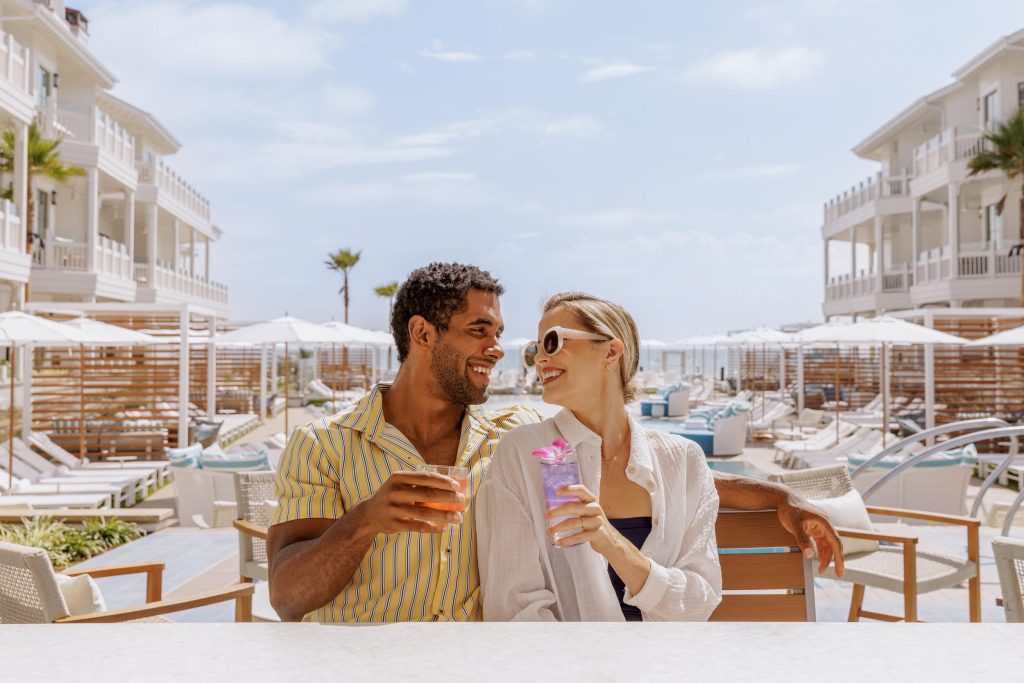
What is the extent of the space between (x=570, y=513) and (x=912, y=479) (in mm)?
8051

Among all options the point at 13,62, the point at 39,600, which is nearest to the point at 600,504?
the point at 39,600

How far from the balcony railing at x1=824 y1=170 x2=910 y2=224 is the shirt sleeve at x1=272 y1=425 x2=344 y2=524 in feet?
91.9

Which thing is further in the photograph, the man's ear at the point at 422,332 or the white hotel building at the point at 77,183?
the white hotel building at the point at 77,183

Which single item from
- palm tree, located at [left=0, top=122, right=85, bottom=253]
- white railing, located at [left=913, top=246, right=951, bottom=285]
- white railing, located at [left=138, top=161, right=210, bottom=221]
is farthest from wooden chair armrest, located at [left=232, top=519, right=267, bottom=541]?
white railing, located at [left=138, top=161, right=210, bottom=221]

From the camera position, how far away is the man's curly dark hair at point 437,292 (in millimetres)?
2816

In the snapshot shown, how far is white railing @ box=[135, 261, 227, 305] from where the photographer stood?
88.0ft

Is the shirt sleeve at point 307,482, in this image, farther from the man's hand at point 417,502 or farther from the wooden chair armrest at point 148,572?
the wooden chair armrest at point 148,572

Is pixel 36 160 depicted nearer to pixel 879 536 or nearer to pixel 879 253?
pixel 879 536

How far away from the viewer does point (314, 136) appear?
110250 millimetres

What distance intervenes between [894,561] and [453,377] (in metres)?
3.43

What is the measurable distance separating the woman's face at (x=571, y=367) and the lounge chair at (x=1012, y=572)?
128cm

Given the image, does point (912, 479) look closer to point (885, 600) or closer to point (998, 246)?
point (885, 600)

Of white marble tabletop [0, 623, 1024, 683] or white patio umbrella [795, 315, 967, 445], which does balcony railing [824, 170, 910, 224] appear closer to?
white patio umbrella [795, 315, 967, 445]

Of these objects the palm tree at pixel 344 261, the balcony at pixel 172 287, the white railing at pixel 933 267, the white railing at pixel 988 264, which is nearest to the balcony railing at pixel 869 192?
the white railing at pixel 933 267
